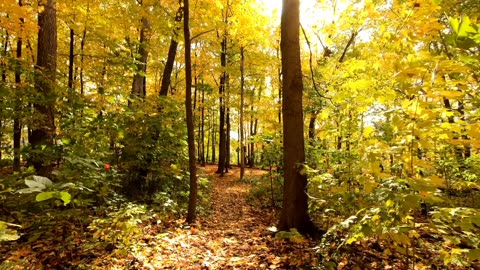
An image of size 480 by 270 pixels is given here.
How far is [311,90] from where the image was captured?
11.2 metres

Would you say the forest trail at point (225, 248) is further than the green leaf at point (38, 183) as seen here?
Yes

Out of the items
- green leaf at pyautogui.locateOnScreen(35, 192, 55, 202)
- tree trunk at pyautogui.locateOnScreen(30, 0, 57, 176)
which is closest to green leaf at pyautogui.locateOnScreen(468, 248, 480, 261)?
green leaf at pyautogui.locateOnScreen(35, 192, 55, 202)

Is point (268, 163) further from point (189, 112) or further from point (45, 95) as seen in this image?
point (45, 95)

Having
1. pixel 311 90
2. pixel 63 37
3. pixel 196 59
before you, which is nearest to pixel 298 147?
pixel 311 90

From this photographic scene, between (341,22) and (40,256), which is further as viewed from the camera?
(341,22)

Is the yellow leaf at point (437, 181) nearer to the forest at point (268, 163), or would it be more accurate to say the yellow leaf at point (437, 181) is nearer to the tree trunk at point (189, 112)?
the forest at point (268, 163)

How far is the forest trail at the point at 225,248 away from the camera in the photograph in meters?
3.83

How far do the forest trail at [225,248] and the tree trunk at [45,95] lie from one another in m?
2.60

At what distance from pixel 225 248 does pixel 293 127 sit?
96.9 inches

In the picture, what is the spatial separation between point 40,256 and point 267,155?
227 inches

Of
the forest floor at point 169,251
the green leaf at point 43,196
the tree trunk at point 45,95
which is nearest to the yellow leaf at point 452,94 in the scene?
the forest floor at point 169,251

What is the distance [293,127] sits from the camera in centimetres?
468

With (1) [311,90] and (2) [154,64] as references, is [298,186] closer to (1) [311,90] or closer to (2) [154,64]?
(1) [311,90]

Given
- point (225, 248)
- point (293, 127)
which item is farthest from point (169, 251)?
point (293, 127)
